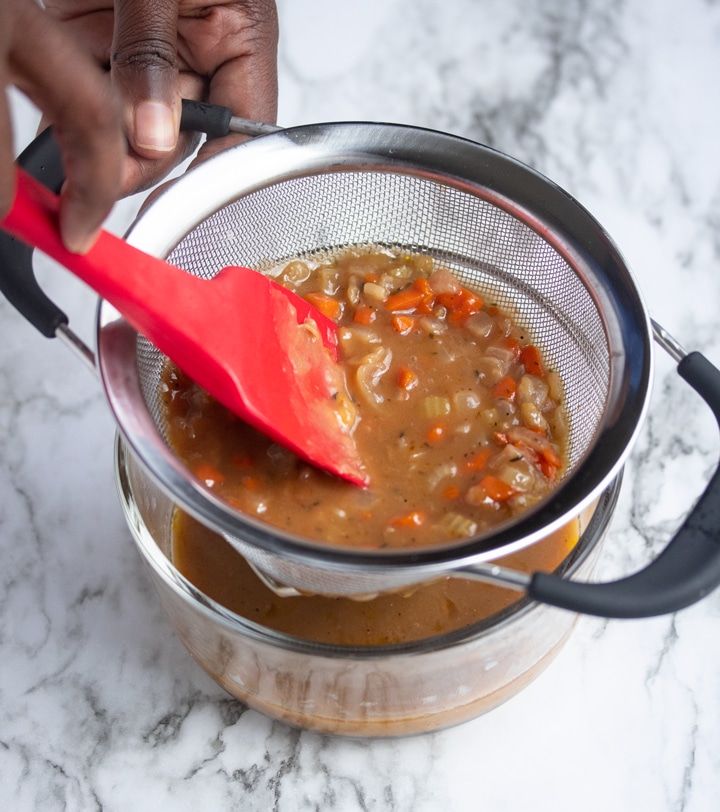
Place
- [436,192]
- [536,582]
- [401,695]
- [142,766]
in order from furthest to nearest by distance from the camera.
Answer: [436,192] < [142,766] < [401,695] < [536,582]

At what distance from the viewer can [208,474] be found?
2119 millimetres

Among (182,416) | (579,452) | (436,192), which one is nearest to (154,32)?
(436,192)

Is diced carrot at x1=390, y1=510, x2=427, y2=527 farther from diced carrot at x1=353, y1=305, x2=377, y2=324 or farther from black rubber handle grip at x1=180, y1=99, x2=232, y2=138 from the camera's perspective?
black rubber handle grip at x1=180, y1=99, x2=232, y2=138

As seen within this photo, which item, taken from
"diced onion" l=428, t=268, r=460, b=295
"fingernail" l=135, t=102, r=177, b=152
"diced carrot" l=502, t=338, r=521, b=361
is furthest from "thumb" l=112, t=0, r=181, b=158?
"diced carrot" l=502, t=338, r=521, b=361

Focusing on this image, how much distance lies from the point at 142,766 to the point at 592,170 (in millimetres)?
2145

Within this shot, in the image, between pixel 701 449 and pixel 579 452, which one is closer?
pixel 579 452

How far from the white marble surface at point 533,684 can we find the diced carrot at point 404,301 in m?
0.74

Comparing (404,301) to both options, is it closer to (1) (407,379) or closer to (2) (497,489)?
(1) (407,379)

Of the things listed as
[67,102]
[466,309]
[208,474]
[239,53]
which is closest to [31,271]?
[208,474]

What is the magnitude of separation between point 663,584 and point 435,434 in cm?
66

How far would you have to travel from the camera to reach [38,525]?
252 centimetres

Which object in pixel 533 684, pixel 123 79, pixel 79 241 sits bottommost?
pixel 533 684

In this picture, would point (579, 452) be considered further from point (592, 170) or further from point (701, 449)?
point (592, 170)

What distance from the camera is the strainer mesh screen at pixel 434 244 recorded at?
225 centimetres
